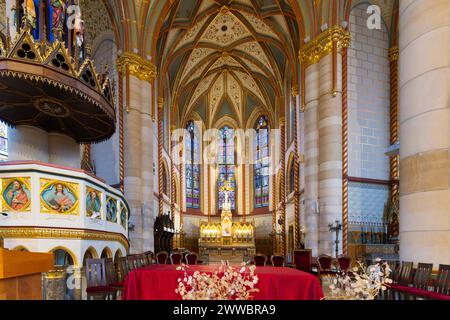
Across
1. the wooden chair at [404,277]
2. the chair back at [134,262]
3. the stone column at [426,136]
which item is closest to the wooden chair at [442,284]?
the stone column at [426,136]

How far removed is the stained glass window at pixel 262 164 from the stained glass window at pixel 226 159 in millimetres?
1906

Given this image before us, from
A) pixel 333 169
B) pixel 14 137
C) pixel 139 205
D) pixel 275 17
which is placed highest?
pixel 275 17

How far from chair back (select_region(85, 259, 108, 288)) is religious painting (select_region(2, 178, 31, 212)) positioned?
1647mm

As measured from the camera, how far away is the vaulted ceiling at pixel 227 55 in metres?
18.8

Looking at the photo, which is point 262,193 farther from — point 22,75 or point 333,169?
point 22,75

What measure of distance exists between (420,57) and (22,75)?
6819 millimetres

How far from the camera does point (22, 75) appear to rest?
7.19 metres

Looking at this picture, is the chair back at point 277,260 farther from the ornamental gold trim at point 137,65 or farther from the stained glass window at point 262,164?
the stained glass window at point 262,164

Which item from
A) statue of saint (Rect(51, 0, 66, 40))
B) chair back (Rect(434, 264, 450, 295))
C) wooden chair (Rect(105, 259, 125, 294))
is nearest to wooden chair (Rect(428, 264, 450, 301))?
chair back (Rect(434, 264, 450, 295))

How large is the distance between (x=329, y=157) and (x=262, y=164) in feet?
50.0

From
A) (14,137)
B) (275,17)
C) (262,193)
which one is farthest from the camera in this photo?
(262,193)

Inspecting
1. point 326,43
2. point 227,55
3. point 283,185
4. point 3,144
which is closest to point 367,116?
point 326,43

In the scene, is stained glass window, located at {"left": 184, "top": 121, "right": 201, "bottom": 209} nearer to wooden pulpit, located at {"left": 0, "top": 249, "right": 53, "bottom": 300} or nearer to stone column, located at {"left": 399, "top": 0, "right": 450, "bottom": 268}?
stone column, located at {"left": 399, "top": 0, "right": 450, "bottom": 268}
